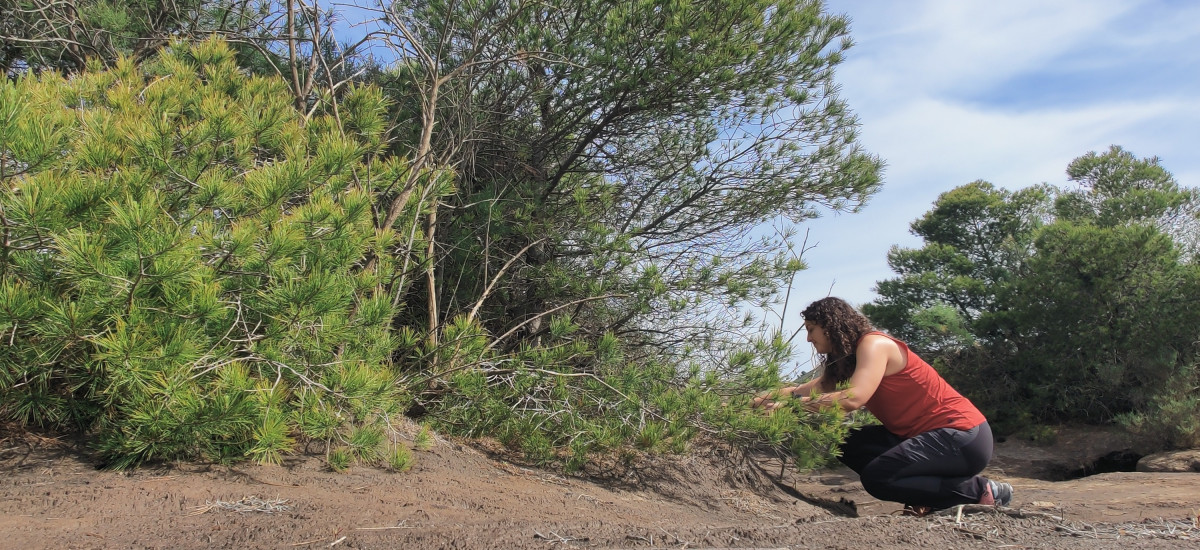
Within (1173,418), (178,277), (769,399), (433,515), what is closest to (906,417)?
(769,399)

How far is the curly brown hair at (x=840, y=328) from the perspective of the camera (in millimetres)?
3723

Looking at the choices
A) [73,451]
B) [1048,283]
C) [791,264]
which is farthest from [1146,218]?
[73,451]

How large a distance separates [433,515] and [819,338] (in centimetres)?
210

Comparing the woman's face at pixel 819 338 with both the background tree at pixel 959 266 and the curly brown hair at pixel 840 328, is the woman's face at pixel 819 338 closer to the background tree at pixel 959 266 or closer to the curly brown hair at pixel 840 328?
the curly brown hair at pixel 840 328

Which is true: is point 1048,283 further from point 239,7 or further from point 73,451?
point 73,451

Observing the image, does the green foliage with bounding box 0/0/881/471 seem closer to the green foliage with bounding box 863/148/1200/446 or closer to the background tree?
the green foliage with bounding box 863/148/1200/446

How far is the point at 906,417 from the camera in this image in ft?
12.0

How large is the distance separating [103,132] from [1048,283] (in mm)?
10215

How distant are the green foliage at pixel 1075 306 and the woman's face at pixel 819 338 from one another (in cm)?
617

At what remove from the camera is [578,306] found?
5.59 m

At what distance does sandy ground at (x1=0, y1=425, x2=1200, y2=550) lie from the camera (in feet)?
7.69

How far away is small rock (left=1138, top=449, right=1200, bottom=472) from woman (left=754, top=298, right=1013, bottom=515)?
15.9 ft

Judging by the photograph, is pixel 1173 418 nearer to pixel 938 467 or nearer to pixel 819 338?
pixel 938 467

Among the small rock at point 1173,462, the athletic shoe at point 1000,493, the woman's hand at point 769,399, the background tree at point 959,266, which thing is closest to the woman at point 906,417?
the athletic shoe at point 1000,493
